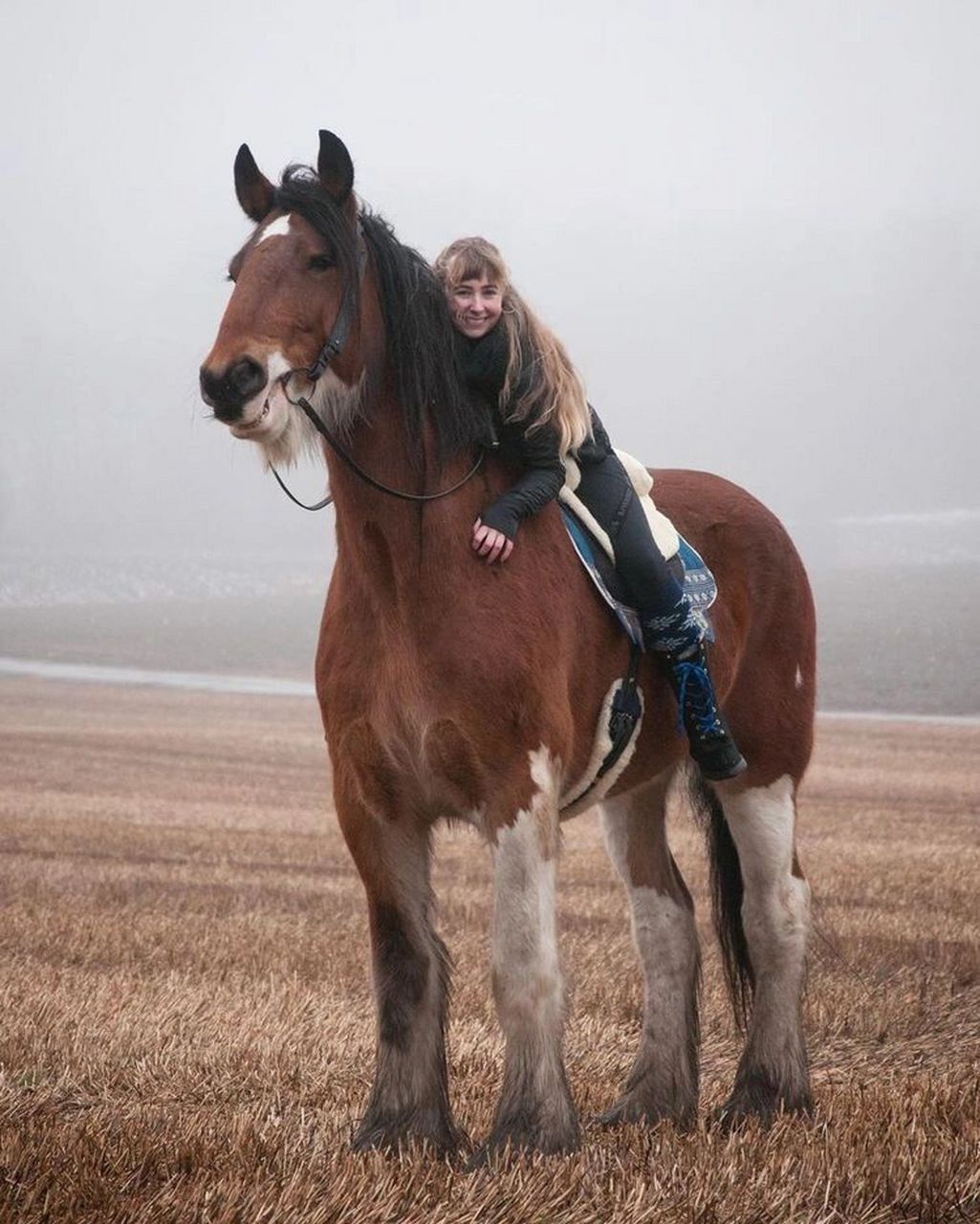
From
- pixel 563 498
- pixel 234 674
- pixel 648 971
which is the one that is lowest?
pixel 234 674

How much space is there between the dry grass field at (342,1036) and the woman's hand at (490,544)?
1876 mm

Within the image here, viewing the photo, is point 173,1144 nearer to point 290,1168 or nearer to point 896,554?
point 290,1168

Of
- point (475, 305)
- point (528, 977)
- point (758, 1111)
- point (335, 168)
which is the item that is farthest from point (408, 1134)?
point (335, 168)

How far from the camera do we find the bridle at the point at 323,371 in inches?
176

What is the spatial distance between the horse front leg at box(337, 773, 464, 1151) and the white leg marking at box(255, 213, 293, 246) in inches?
72.7

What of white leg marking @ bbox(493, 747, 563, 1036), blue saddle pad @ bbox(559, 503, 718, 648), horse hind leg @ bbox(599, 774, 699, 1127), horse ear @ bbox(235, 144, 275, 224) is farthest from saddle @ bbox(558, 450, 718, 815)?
horse ear @ bbox(235, 144, 275, 224)

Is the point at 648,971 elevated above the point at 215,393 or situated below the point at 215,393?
below

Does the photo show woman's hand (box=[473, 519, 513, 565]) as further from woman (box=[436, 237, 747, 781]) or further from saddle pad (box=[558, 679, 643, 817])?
saddle pad (box=[558, 679, 643, 817])

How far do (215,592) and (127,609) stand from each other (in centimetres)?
1627

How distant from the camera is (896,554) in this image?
133 meters

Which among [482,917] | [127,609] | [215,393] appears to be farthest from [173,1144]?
[127,609]

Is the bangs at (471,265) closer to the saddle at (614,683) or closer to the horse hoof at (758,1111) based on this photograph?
the saddle at (614,683)

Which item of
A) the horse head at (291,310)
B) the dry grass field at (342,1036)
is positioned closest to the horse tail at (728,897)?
the dry grass field at (342,1036)

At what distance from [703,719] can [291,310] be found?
2320 millimetres
